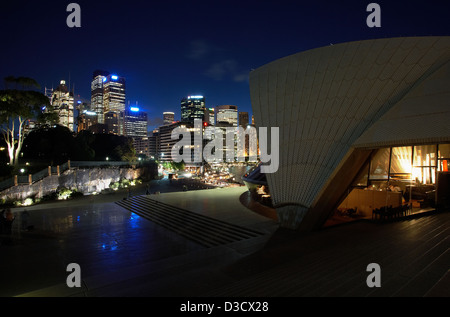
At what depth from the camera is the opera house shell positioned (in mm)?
7777

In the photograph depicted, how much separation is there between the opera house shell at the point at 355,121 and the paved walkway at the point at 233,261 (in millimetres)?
1759

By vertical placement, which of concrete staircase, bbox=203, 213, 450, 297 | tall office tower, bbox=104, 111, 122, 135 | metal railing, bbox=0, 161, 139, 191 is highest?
tall office tower, bbox=104, 111, 122, 135

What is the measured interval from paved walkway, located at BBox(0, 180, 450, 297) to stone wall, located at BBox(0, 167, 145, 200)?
434 inches

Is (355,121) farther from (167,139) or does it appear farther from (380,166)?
(167,139)

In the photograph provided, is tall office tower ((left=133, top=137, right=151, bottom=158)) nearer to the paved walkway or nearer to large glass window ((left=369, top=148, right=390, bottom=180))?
the paved walkway

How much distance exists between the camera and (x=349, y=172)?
30.5 feet

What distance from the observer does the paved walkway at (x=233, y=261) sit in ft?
14.3

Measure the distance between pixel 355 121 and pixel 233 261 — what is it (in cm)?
684

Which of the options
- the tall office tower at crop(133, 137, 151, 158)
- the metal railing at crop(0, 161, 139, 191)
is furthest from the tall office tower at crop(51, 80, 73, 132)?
the metal railing at crop(0, 161, 139, 191)

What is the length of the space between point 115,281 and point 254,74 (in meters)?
11.7

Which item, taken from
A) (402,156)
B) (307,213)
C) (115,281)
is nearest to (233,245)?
(307,213)
